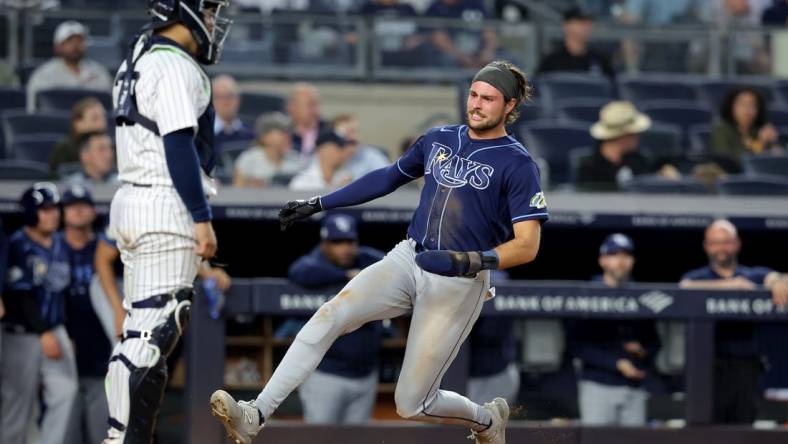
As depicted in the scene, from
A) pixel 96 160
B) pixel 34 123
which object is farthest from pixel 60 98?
pixel 96 160

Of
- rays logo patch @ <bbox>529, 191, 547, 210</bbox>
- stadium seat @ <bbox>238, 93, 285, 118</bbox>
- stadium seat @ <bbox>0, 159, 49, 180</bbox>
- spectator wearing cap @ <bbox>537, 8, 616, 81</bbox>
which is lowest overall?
stadium seat @ <bbox>0, 159, 49, 180</bbox>

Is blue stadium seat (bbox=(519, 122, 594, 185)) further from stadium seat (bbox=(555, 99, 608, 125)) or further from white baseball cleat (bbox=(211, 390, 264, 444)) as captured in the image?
white baseball cleat (bbox=(211, 390, 264, 444))

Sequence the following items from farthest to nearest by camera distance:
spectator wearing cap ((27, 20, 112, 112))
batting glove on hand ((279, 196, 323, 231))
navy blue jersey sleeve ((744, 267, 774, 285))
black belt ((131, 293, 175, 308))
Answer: spectator wearing cap ((27, 20, 112, 112))
navy blue jersey sleeve ((744, 267, 774, 285))
black belt ((131, 293, 175, 308))
batting glove on hand ((279, 196, 323, 231))

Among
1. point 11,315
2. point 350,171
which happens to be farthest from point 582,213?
point 11,315

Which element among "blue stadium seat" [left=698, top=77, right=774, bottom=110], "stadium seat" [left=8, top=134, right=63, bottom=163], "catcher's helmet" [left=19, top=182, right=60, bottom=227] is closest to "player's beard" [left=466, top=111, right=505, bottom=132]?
"catcher's helmet" [left=19, top=182, right=60, bottom=227]

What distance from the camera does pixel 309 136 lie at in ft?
32.6

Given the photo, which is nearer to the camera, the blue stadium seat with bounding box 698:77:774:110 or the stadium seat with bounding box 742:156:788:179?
the stadium seat with bounding box 742:156:788:179

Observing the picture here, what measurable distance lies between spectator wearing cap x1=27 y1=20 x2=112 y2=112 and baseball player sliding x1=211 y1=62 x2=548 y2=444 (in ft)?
18.5

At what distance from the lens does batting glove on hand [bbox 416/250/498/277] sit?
179 inches

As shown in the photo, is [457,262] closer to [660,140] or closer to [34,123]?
[34,123]

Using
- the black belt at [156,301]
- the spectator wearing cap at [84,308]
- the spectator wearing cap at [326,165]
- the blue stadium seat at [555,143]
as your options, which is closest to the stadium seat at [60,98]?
the spectator wearing cap at [326,165]

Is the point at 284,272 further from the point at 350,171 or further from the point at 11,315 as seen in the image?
the point at 11,315

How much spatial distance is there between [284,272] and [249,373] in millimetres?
1580

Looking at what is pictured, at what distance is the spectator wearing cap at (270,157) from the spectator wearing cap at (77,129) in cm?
92
